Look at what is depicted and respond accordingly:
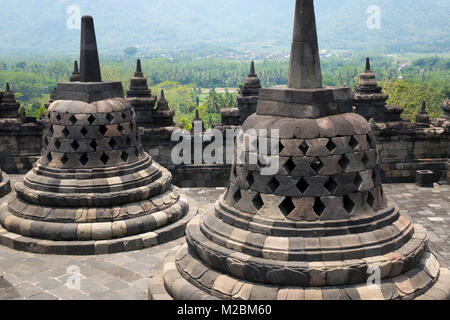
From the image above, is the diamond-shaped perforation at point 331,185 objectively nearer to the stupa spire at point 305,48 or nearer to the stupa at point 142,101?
the stupa spire at point 305,48

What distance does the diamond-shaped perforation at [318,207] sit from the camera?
5.11m

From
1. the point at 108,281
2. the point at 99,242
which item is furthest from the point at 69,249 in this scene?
the point at 108,281

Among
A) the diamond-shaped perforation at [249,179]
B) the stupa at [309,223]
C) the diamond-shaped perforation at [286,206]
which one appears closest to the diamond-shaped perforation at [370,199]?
the stupa at [309,223]

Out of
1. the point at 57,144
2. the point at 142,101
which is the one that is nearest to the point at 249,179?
the point at 57,144

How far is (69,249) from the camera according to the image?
8414 millimetres

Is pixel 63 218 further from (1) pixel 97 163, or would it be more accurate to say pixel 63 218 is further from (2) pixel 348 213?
(2) pixel 348 213

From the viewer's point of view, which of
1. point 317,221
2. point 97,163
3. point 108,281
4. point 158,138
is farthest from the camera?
point 158,138

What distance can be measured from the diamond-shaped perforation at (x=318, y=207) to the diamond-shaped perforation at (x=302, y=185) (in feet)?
0.59

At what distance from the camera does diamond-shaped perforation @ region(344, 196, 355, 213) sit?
5.19 m

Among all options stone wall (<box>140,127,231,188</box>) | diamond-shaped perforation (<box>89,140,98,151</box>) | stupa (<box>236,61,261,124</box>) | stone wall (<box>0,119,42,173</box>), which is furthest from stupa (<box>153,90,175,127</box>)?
diamond-shaped perforation (<box>89,140,98,151</box>)

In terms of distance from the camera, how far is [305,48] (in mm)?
5422

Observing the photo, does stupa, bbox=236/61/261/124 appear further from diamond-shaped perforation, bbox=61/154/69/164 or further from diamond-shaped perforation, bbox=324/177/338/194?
diamond-shaped perforation, bbox=324/177/338/194

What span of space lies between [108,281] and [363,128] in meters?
4.55
